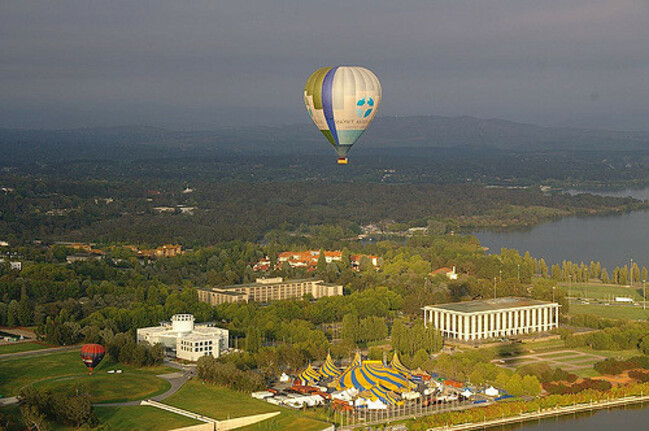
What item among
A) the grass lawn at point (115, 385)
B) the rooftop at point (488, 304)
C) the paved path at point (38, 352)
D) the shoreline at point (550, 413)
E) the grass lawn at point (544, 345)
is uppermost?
the rooftop at point (488, 304)

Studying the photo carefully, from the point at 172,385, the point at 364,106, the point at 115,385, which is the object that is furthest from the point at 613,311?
the point at 115,385

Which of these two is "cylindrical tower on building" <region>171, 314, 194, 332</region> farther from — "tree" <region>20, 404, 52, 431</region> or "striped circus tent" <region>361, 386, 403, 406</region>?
"tree" <region>20, 404, 52, 431</region>

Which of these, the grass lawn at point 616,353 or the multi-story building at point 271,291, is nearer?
the grass lawn at point 616,353

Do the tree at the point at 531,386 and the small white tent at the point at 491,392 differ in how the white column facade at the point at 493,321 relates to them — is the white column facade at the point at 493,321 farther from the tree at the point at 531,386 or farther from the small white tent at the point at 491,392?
the small white tent at the point at 491,392

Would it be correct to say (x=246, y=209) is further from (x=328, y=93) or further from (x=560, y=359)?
(x=560, y=359)

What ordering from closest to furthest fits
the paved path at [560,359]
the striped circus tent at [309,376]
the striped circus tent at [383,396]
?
the striped circus tent at [383,396] → the striped circus tent at [309,376] → the paved path at [560,359]

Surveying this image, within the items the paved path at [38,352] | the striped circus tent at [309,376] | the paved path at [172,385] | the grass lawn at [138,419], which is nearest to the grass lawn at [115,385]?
the paved path at [172,385]

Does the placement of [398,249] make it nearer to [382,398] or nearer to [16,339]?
[16,339]
